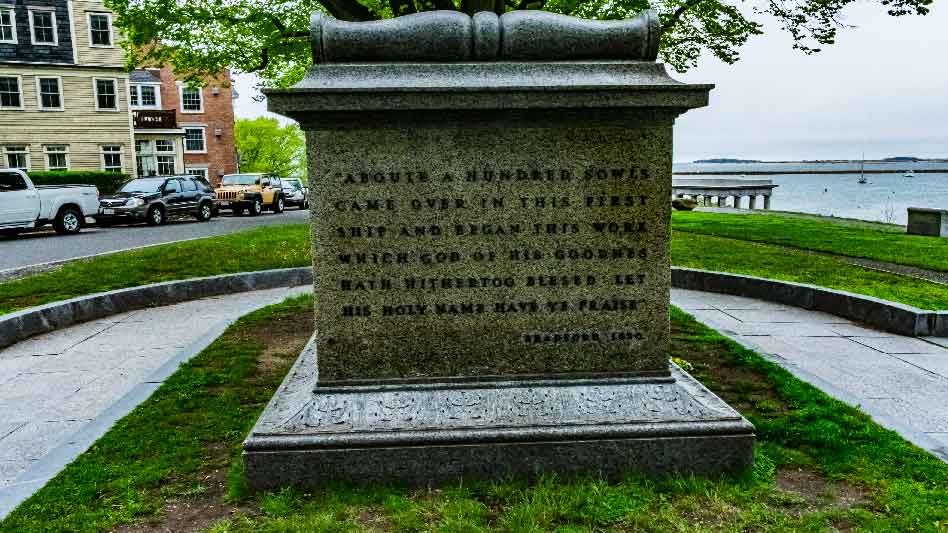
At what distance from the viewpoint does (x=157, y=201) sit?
27891mm

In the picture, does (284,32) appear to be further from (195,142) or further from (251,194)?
(195,142)

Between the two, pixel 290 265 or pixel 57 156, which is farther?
pixel 57 156

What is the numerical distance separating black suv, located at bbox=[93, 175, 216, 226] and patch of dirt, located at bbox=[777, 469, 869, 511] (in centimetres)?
2662

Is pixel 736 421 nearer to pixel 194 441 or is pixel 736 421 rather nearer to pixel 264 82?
pixel 194 441

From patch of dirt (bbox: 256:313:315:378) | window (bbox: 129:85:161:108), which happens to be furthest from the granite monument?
window (bbox: 129:85:161:108)

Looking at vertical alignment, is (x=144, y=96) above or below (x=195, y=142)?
above

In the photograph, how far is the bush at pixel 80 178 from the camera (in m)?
32.8

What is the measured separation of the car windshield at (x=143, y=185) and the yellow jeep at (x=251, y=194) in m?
4.38

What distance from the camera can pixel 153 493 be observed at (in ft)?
12.3

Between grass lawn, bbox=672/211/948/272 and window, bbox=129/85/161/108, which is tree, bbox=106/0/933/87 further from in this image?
window, bbox=129/85/161/108

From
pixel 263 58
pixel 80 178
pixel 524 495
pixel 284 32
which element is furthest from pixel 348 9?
pixel 80 178

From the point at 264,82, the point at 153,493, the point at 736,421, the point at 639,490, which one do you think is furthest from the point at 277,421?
the point at 264,82

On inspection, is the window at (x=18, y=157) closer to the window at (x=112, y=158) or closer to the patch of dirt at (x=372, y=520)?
the window at (x=112, y=158)

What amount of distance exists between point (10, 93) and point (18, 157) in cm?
329
